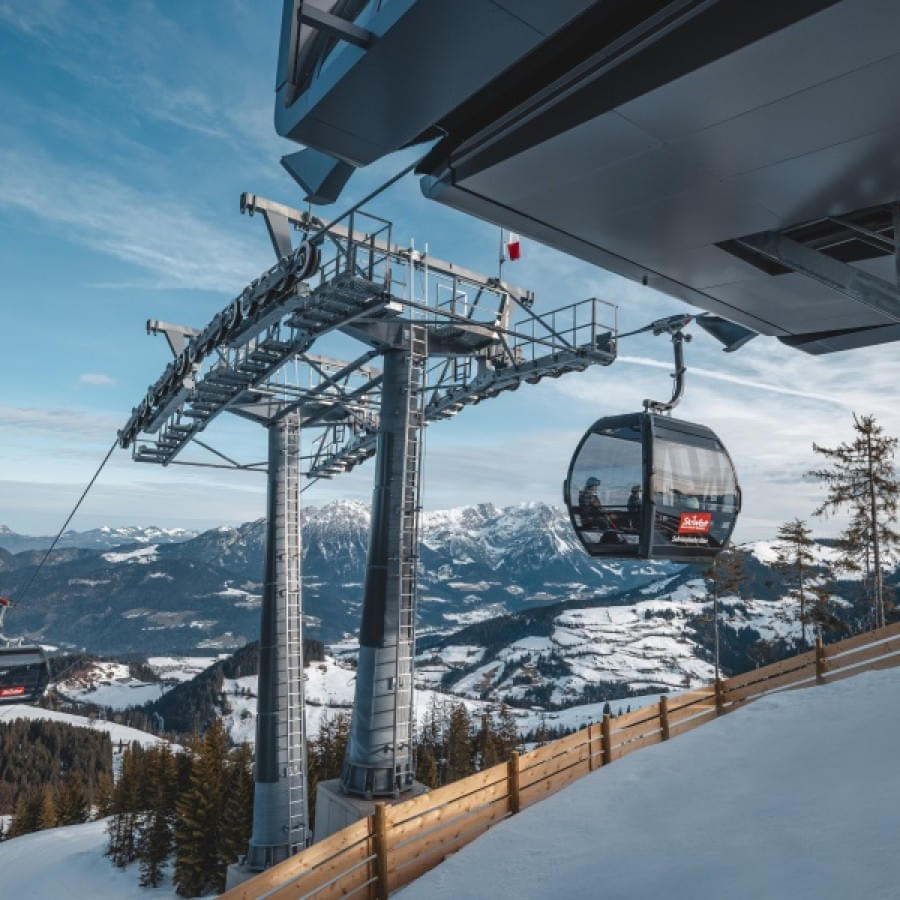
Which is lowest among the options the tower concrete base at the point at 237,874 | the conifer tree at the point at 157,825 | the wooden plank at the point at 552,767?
the conifer tree at the point at 157,825

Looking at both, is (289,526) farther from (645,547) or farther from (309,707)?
(309,707)

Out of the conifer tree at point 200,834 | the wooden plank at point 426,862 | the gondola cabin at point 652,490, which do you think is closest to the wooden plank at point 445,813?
the wooden plank at point 426,862

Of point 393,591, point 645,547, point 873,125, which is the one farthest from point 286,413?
point 873,125

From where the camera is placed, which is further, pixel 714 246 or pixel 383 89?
pixel 714 246

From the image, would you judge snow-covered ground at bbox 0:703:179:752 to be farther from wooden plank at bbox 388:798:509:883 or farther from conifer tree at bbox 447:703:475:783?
wooden plank at bbox 388:798:509:883

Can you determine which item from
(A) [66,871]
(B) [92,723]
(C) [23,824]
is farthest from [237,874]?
(B) [92,723]

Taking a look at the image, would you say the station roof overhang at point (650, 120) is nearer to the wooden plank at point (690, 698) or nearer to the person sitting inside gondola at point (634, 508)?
the person sitting inside gondola at point (634, 508)
